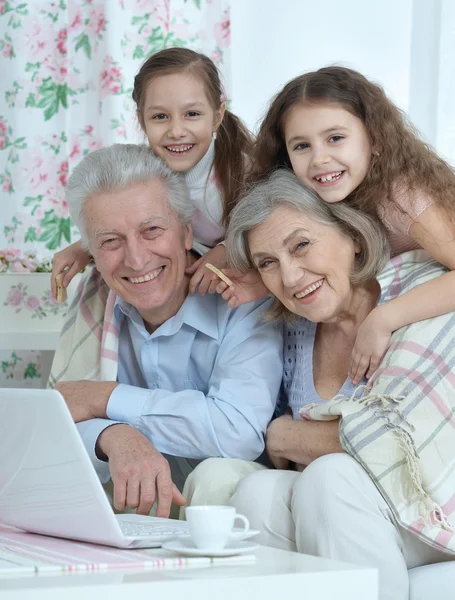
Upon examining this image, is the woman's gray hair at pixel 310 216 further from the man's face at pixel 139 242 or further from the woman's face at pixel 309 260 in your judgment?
the man's face at pixel 139 242

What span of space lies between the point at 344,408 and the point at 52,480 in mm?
653

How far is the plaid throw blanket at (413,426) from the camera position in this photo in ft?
4.98

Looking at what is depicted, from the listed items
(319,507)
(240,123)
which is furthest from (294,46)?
(319,507)

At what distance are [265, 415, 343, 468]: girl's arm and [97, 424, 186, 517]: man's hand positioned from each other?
29 cm

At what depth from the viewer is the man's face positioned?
1.99m

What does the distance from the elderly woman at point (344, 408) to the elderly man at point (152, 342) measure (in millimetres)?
94

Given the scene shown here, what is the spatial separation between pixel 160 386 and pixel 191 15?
170 cm

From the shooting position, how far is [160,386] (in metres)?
2.11

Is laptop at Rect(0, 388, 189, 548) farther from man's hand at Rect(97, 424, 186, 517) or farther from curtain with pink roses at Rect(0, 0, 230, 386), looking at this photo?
curtain with pink roses at Rect(0, 0, 230, 386)

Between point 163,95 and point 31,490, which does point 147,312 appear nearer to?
point 163,95

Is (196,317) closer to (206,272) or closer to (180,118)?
(206,272)

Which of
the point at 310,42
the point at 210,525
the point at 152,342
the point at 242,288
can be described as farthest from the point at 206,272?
the point at 310,42

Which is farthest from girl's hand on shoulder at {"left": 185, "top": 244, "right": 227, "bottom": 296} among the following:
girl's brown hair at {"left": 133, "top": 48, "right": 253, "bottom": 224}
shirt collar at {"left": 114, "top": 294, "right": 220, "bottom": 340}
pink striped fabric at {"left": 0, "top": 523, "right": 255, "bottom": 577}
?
pink striped fabric at {"left": 0, "top": 523, "right": 255, "bottom": 577}

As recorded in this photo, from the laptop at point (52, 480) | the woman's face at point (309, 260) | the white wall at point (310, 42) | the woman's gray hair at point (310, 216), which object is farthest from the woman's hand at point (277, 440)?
the white wall at point (310, 42)
